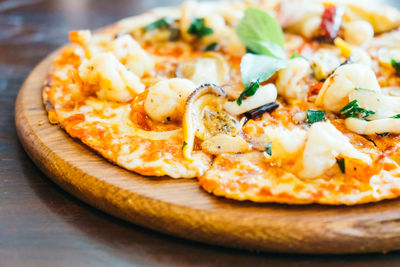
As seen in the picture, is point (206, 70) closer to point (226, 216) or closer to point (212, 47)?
point (212, 47)

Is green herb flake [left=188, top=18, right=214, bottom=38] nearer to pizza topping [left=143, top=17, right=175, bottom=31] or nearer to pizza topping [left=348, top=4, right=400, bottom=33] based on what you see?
pizza topping [left=143, top=17, right=175, bottom=31]

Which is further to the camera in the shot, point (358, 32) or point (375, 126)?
point (358, 32)

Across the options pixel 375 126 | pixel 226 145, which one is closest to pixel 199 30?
pixel 226 145

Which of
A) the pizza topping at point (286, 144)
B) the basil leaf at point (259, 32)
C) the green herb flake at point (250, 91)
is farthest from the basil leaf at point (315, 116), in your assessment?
the basil leaf at point (259, 32)

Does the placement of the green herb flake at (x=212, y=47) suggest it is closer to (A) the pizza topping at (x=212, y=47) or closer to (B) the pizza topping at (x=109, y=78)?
(A) the pizza topping at (x=212, y=47)

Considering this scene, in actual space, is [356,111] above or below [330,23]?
below

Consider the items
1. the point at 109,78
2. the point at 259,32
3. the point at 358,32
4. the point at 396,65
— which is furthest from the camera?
the point at 358,32
